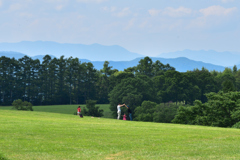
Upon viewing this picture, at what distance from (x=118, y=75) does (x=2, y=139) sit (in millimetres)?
96254

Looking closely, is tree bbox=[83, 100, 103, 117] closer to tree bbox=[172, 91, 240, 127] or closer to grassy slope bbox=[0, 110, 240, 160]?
tree bbox=[172, 91, 240, 127]

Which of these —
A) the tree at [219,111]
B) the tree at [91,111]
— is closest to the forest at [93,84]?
the tree at [91,111]

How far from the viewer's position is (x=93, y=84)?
134 metres

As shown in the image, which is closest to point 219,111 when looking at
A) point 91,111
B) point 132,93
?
point 91,111

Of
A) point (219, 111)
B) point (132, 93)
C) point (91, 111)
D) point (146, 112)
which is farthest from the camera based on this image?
point (132, 93)

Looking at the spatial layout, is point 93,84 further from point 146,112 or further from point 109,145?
point 109,145

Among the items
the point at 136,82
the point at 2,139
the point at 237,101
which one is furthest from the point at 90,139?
the point at 136,82

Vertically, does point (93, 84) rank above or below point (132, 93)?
above

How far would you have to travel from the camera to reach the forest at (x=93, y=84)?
99.2 meters

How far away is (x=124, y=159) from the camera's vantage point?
1434 cm

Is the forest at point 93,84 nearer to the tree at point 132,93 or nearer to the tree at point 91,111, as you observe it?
the tree at point 132,93

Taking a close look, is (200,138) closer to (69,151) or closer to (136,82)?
(69,151)

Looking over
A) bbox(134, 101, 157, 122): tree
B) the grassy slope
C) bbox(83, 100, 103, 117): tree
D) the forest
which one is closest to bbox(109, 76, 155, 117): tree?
the forest

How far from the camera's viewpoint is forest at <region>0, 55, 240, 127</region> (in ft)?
325
